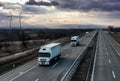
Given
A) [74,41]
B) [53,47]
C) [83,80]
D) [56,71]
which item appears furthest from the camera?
[74,41]

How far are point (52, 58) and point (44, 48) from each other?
186cm

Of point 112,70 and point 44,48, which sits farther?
point 44,48

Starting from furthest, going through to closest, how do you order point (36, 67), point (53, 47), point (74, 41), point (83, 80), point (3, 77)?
point (74, 41)
point (53, 47)
point (36, 67)
point (3, 77)
point (83, 80)

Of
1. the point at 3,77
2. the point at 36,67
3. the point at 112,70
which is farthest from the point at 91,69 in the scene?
the point at 3,77

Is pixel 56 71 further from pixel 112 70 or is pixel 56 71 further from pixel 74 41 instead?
pixel 74 41

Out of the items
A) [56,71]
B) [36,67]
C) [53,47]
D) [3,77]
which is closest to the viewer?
[3,77]

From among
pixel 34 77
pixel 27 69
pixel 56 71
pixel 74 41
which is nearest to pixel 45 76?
pixel 34 77

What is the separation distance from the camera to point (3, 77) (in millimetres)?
31016

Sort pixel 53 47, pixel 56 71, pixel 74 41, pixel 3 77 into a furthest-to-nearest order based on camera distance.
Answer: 1. pixel 74 41
2. pixel 53 47
3. pixel 56 71
4. pixel 3 77

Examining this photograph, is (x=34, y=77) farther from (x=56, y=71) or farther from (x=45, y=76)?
(x=56, y=71)

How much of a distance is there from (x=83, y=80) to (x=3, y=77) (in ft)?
28.8

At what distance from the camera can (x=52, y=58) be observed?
4103 cm

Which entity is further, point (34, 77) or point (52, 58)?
point (52, 58)

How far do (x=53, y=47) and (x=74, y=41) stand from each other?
109 feet
